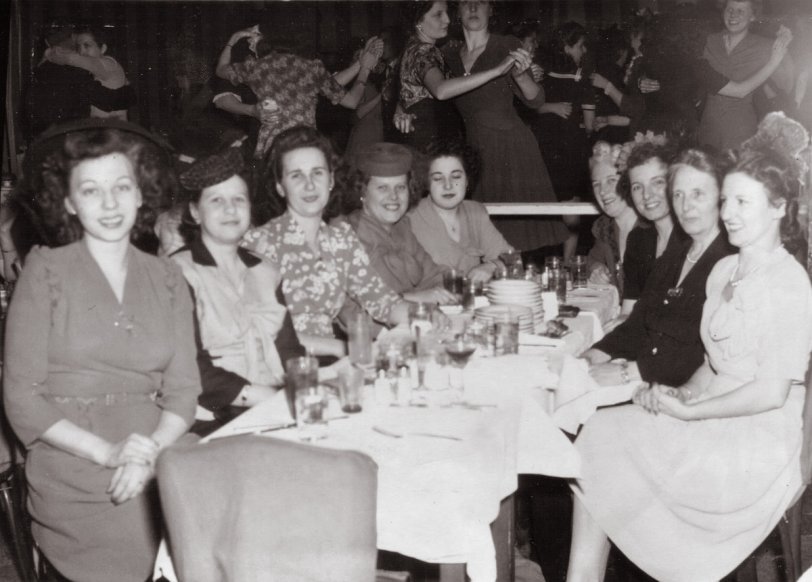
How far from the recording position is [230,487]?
1.68m

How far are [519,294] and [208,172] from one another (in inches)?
50.1

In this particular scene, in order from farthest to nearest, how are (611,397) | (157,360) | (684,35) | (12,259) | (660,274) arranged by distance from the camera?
(684,35), (12,259), (660,274), (611,397), (157,360)

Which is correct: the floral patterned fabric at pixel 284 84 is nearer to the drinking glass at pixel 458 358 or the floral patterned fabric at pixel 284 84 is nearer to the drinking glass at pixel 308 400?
the drinking glass at pixel 458 358

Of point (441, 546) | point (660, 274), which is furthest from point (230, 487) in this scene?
point (660, 274)

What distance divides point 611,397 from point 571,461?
0.64 metres

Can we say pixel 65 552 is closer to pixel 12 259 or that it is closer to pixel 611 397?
pixel 611 397

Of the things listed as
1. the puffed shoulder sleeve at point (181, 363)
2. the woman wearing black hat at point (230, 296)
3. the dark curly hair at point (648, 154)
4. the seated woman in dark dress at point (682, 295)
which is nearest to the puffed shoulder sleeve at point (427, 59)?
the dark curly hair at point (648, 154)

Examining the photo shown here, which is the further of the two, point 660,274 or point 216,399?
point 660,274

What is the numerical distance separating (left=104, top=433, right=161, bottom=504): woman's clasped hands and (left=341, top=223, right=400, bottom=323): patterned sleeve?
1.53 meters

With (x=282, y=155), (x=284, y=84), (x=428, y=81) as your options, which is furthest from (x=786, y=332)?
(x=284, y=84)

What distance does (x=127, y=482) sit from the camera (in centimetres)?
222

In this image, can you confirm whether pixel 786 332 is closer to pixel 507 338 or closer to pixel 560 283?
pixel 507 338

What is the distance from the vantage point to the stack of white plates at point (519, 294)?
350cm

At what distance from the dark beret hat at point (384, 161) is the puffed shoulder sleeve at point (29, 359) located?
7.17 feet
